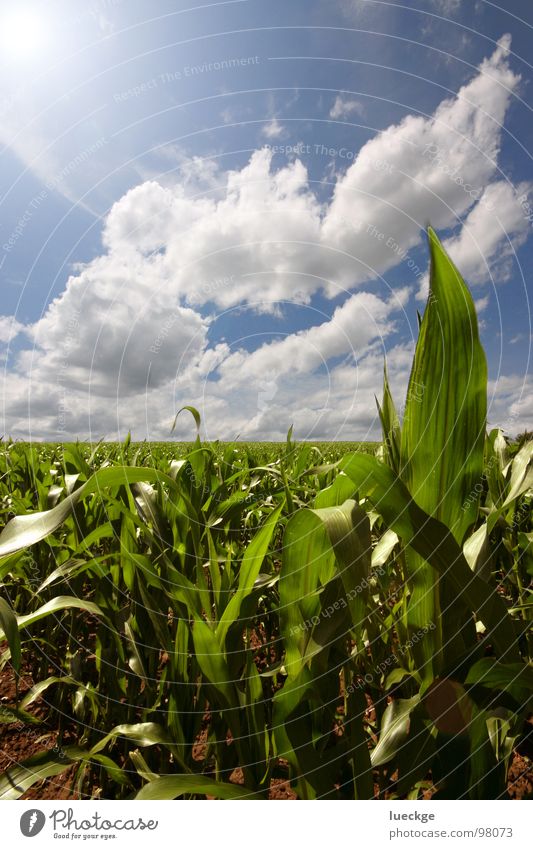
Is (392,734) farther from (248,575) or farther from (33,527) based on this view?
(33,527)

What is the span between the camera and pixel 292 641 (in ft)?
2.72

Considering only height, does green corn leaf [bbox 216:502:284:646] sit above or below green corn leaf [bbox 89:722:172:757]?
above

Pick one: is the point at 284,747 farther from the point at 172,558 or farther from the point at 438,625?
the point at 172,558

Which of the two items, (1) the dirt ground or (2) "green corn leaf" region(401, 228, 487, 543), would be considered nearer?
(2) "green corn leaf" region(401, 228, 487, 543)

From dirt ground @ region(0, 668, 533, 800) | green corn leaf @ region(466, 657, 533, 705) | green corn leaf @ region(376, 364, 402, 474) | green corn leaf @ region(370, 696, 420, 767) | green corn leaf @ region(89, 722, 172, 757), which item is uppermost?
green corn leaf @ region(376, 364, 402, 474)

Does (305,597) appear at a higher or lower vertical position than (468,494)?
lower

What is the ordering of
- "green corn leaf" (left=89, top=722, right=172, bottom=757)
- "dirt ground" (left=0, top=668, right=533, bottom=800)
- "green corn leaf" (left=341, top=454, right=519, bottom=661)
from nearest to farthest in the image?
"green corn leaf" (left=341, top=454, right=519, bottom=661) < "green corn leaf" (left=89, top=722, right=172, bottom=757) < "dirt ground" (left=0, top=668, right=533, bottom=800)

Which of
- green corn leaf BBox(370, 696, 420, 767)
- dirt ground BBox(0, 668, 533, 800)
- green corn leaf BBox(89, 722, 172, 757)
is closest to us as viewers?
green corn leaf BBox(370, 696, 420, 767)

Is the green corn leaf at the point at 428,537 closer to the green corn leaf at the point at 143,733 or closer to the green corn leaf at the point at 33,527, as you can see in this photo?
the green corn leaf at the point at 33,527

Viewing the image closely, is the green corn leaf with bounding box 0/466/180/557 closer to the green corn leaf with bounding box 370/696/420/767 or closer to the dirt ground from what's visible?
the dirt ground

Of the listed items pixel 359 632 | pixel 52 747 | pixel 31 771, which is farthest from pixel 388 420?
pixel 52 747

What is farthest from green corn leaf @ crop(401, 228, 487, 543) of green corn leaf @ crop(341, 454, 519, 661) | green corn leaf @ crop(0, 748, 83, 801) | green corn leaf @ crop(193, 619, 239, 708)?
green corn leaf @ crop(0, 748, 83, 801)
